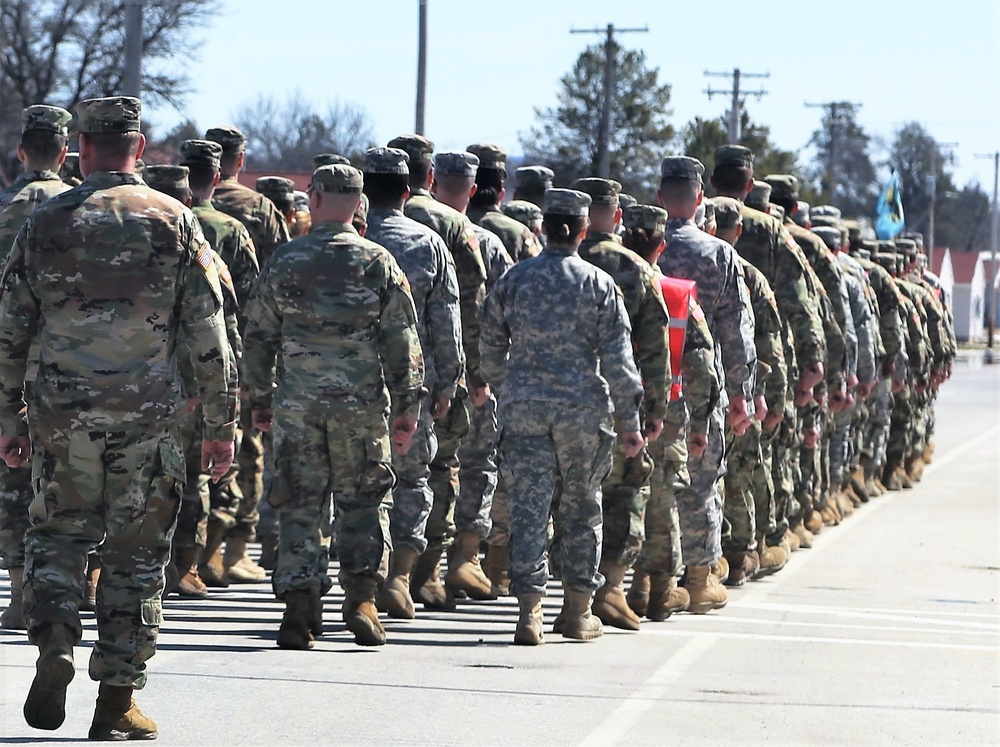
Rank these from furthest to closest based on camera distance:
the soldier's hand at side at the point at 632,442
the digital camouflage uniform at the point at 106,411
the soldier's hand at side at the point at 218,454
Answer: the soldier's hand at side at the point at 632,442, the soldier's hand at side at the point at 218,454, the digital camouflage uniform at the point at 106,411

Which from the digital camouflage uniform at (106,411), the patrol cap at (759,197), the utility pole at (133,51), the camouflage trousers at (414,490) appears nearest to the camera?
the digital camouflage uniform at (106,411)

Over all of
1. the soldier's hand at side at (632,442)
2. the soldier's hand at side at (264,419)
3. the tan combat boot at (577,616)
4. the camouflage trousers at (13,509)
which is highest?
Result: the soldier's hand at side at (264,419)

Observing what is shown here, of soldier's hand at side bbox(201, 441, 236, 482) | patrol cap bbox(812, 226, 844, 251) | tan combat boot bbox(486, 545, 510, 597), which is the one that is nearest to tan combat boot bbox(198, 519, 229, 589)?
tan combat boot bbox(486, 545, 510, 597)

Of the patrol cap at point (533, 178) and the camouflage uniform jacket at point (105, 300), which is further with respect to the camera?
the patrol cap at point (533, 178)

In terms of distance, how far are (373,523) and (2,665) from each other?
1787 mm

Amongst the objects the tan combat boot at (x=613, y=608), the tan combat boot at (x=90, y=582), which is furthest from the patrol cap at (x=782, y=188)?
the tan combat boot at (x=90, y=582)

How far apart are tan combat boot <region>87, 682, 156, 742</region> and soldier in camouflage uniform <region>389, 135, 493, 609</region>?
3978 mm

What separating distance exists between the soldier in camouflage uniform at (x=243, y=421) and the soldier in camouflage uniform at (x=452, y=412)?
3.30 feet

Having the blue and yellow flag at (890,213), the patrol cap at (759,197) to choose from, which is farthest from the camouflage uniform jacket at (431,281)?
the blue and yellow flag at (890,213)

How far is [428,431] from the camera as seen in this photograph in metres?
10.7

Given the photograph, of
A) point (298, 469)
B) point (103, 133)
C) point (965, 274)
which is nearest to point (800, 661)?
point (298, 469)

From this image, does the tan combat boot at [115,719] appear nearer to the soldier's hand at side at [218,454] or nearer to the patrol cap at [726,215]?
the soldier's hand at side at [218,454]

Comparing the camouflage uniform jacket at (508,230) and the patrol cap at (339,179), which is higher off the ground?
the patrol cap at (339,179)

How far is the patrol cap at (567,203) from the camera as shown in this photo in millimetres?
10117
